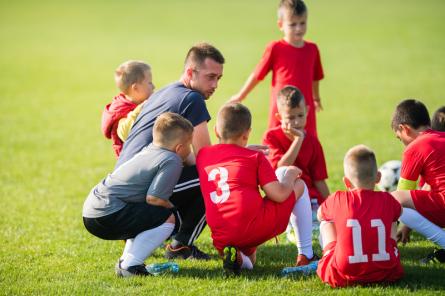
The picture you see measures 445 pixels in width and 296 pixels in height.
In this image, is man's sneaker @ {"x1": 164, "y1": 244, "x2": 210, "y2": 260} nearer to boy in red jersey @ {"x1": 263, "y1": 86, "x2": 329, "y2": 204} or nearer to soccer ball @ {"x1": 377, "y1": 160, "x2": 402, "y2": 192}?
boy in red jersey @ {"x1": 263, "y1": 86, "x2": 329, "y2": 204}

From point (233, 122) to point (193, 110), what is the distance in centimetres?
59

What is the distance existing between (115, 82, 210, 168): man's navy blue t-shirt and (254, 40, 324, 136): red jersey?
2.69m

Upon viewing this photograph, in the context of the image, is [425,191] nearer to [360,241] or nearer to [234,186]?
[360,241]

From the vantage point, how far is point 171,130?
5.98 m

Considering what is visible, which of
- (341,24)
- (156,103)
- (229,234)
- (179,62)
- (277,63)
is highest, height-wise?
(341,24)

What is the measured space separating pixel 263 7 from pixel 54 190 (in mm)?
34562

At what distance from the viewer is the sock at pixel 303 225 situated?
6297mm

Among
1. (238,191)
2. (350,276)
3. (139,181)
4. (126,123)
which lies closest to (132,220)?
(139,181)

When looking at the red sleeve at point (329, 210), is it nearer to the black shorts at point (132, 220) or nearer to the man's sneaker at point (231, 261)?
the man's sneaker at point (231, 261)

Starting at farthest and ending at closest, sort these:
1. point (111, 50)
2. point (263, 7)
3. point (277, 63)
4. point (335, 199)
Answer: point (263, 7) → point (111, 50) → point (277, 63) → point (335, 199)

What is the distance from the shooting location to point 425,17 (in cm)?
3234

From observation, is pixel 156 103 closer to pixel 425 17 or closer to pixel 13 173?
pixel 13 173

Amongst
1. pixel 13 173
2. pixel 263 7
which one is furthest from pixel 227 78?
pixel 263 7

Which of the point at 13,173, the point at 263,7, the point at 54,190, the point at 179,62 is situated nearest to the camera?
the point at 54,190
